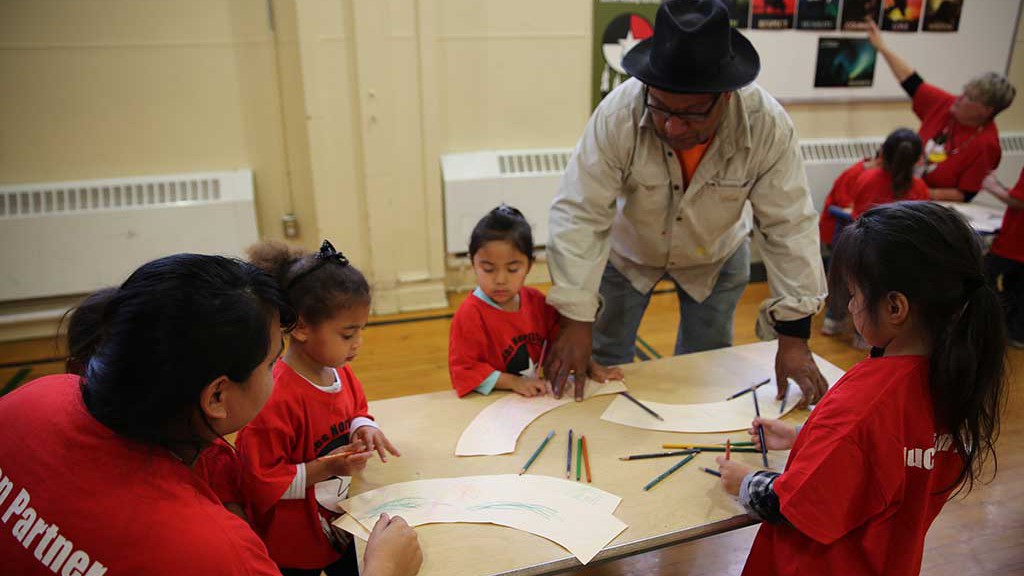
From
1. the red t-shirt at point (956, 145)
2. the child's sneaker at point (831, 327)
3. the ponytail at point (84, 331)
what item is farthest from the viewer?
the red t-shirt at point (956, 145)

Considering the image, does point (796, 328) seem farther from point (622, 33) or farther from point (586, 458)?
point (622, 33)

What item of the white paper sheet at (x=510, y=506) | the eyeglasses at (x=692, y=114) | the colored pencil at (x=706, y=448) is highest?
the eyeglasses at (x=692, y=114)

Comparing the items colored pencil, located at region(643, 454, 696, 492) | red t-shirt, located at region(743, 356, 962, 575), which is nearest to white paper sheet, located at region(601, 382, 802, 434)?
colored pencil, located at region(643, 454, 696, 492)

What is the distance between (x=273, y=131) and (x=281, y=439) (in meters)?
2.89

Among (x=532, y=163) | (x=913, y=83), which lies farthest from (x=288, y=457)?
(x=913, y=83)

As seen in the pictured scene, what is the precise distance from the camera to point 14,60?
347 centimetres

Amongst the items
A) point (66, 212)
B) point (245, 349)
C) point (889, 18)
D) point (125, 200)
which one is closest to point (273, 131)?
point (125, 200)

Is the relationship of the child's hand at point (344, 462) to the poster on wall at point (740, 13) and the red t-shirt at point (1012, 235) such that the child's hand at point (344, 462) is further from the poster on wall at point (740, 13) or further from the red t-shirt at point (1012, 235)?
the poster on wall at point (740, 13)

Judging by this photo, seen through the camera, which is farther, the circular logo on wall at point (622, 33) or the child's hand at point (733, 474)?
the circular logo on wall at point (622, 33)

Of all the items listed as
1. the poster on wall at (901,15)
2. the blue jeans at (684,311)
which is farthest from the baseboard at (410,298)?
the poster on wall at (901,15)

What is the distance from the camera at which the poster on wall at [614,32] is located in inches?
162

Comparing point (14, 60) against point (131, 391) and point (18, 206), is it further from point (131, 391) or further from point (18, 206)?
point (131, 391)

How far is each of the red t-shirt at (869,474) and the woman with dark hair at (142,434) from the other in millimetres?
896

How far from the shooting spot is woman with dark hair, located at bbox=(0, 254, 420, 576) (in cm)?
87
